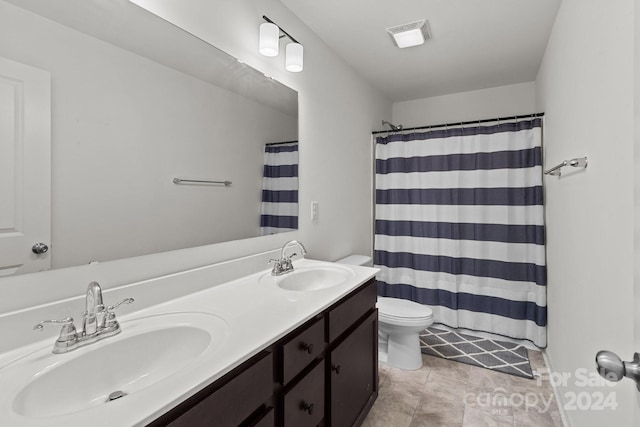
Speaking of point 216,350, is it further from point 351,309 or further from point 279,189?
point 279,189

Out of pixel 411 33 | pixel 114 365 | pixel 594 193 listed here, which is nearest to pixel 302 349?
pixel 114 365

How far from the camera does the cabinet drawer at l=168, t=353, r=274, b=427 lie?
28.0 inches

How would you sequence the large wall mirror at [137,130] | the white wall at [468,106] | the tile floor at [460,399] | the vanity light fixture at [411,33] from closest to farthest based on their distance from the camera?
the large wall mirror at [137,130] < the tile floor at [460,399] < the vanity light fixture at [411,33] < the white wall at [468,106]

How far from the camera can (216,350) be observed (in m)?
0.84

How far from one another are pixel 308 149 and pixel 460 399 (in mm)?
1797

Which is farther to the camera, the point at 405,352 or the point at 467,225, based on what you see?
the point at 467,225

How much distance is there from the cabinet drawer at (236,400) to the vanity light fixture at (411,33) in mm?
2151

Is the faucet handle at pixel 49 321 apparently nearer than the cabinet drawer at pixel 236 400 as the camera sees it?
No

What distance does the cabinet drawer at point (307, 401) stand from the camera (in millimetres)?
1041

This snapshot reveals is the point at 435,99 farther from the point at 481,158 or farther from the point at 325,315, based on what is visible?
the point at 325,315

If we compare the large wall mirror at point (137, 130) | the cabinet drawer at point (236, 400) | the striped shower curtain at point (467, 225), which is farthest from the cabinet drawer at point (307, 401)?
the striped shower curtain at point (467, 225)

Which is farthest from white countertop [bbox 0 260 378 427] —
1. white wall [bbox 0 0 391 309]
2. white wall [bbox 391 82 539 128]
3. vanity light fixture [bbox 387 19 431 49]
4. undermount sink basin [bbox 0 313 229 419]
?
white wall [bbox 391 82 539 128]

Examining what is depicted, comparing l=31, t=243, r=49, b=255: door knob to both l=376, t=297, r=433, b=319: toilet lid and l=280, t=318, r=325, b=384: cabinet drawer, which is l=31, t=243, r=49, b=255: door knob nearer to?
l=280, t=318, r=325, b=384: cabinet drawer

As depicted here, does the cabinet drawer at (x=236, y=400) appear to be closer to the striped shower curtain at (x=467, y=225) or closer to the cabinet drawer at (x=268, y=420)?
the cabinet drawer at (x=268, y=420)
